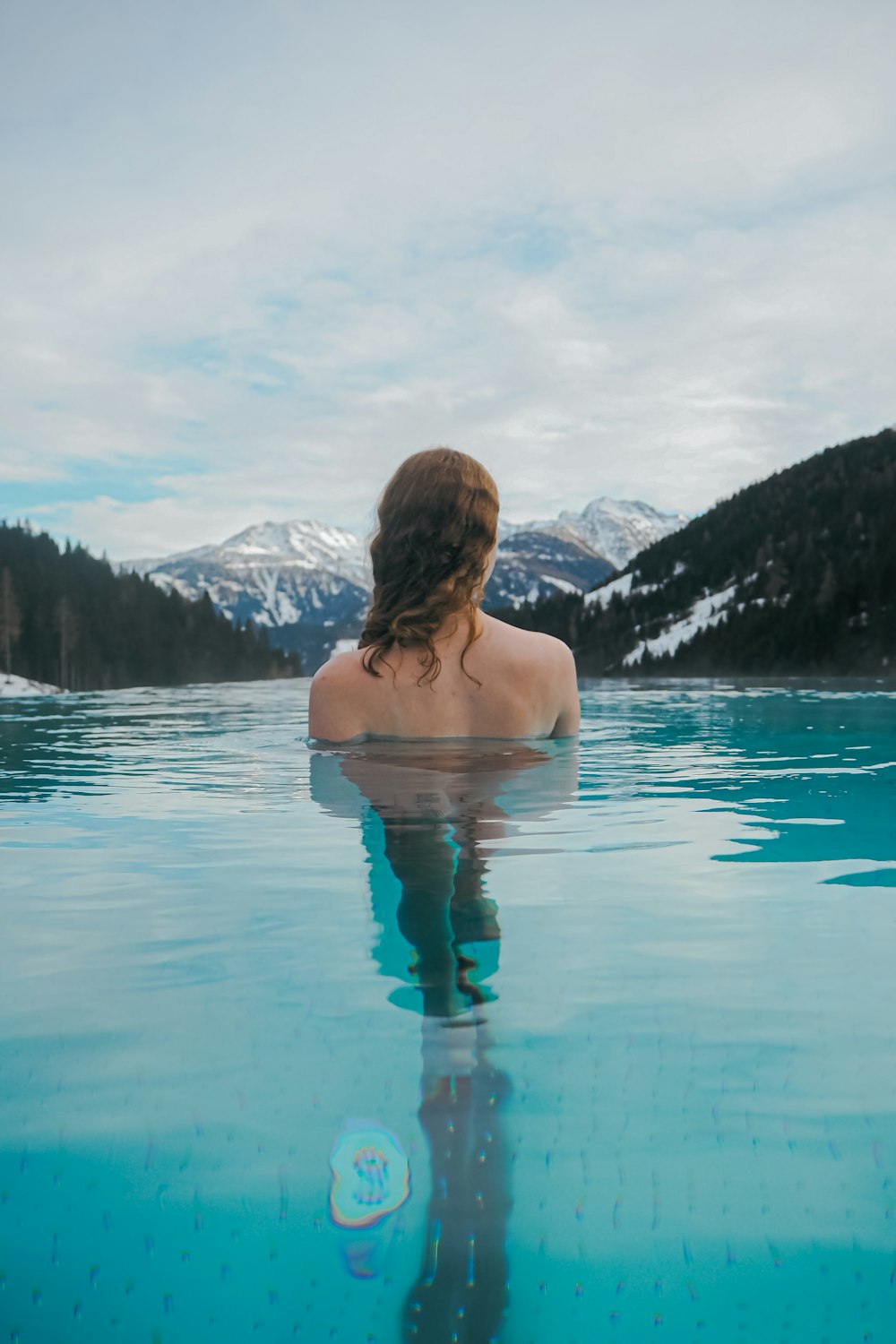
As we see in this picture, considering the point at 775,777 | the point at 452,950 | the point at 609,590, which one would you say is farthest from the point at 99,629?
the point at 452,950

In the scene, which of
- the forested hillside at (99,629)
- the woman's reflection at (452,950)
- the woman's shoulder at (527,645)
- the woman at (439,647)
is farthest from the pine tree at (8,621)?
the woman's shoulder at (527,645)

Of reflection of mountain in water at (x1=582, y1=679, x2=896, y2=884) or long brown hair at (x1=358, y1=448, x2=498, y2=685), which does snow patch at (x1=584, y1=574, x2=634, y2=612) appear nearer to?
reflection of mountain in water at (x1=582, y1=679, x2=896, y2=884)

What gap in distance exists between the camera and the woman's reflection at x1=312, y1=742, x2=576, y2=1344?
2018 mm

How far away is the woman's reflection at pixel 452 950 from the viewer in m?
2.02

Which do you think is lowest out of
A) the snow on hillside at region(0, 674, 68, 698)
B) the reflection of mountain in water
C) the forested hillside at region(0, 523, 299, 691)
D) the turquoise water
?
the turquoise water

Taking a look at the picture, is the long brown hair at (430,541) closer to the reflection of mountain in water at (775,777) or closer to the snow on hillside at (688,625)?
the reflection of mountain in water at (775,777)

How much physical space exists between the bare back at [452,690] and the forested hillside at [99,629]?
293 ft

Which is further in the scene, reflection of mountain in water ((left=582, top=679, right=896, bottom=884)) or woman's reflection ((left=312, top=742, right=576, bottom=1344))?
reflection of mountain in water ((left=582, top=679, right=896, bottom=884))

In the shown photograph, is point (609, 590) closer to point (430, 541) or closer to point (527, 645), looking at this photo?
point (527, 645)

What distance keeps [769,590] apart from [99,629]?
274 ft

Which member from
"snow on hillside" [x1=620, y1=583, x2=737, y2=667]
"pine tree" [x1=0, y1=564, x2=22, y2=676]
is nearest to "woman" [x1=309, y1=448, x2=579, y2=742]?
"pine tree" [x1=0, y1=564, x2=22, y2=676]

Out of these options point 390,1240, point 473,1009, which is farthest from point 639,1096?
point 390,1240

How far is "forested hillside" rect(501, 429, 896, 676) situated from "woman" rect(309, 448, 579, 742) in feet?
292

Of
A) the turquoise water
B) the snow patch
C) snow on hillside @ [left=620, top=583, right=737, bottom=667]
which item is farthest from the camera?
the snow patch
